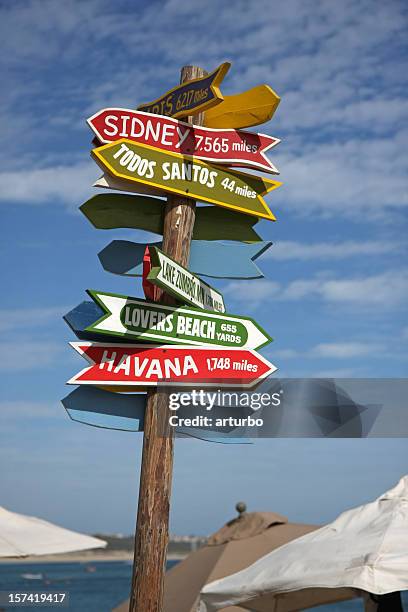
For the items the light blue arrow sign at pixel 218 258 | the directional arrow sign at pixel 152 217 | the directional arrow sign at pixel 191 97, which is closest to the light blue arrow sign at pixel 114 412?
the light blue arrow sign at pixel 218 258

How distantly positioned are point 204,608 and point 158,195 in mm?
4369

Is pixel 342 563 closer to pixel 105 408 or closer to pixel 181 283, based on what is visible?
pixel 105 408

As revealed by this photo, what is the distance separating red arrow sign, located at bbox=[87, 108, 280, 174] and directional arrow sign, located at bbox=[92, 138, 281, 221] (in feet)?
0.26

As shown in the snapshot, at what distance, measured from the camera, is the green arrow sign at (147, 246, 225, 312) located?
504 centimetres

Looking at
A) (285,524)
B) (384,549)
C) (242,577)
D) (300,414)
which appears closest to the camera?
(300,414)

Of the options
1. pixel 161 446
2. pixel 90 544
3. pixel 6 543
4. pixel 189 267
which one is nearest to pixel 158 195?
pixel 189 267

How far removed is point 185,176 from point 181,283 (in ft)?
2.83

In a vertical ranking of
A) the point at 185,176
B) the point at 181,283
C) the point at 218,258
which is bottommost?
the point at 181,283

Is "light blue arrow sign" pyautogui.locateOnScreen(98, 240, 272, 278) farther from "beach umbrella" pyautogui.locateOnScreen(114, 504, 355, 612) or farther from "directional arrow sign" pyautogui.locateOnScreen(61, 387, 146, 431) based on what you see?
"beach umbrella" pyautogui.locateOnScreen(114, 504, 355, 612)

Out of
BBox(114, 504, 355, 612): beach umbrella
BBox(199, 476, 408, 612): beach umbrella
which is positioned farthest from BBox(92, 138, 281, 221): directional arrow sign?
BBox(114, 504, 355, 612): beach umbrella

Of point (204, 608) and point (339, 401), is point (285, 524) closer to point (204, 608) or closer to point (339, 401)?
point (204, 608)

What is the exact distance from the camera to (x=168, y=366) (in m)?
5.37

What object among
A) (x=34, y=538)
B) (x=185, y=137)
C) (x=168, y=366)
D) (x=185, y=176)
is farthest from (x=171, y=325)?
(x=34, y=538)

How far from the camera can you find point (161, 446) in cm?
536
